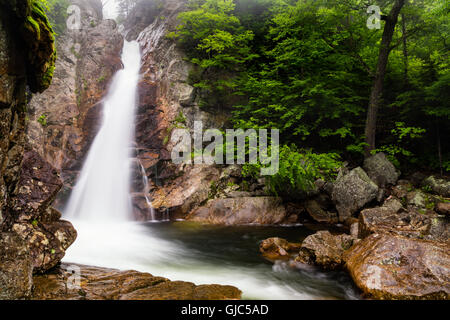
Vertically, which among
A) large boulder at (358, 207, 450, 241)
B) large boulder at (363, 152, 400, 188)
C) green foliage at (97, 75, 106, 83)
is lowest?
large boulder at (358, 207, 450, 241)

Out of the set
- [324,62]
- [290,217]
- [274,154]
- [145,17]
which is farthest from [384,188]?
[145,17]

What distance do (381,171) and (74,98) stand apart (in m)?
15.6

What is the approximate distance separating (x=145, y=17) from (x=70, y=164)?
1628cm

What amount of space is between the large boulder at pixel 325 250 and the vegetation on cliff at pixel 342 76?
3.70 m

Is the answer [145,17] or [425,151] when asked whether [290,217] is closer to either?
[425,151]

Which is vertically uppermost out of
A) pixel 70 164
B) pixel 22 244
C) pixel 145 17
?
pixel 145 17

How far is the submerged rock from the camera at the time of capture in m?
3.29

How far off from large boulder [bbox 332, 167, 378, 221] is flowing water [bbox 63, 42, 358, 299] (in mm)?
1796

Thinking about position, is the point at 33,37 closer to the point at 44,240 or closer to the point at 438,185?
the point at 44,240

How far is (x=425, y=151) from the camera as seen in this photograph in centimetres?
991

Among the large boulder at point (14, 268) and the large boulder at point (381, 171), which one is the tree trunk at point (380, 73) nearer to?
the large boulder at point (381, 171)

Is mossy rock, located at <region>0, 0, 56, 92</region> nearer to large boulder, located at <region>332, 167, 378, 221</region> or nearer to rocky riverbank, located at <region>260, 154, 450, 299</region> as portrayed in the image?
rocky riverbank, located at <region>260, 154, 450, 299</region>

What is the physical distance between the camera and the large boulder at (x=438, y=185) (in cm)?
783

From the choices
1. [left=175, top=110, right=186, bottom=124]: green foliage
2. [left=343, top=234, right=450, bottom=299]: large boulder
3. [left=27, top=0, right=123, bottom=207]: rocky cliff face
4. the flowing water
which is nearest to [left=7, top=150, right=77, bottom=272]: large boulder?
the flowing water
